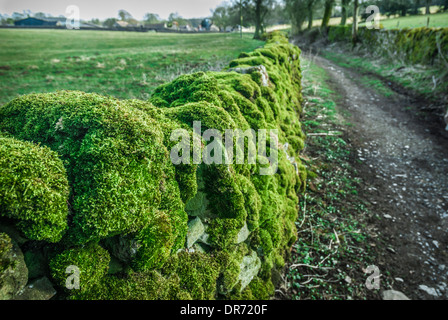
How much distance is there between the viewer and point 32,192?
1633 mm

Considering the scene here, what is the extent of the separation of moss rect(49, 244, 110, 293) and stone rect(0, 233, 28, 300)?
0.18m

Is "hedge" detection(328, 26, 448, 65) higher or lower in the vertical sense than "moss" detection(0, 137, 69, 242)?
higher

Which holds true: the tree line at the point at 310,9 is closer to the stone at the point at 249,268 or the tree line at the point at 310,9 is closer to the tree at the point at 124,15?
the stone at the point at 249,268

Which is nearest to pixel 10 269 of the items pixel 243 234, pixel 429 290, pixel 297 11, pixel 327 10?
pixel 243 234

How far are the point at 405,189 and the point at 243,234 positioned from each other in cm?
609

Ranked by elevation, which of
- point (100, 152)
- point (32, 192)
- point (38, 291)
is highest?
point (100, 152)

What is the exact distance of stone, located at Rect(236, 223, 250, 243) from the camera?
3.38 metres

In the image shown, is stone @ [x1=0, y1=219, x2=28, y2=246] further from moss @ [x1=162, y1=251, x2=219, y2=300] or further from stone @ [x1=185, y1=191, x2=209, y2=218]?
stone @ [x1=185, y1=191, x2=209, y2=218]

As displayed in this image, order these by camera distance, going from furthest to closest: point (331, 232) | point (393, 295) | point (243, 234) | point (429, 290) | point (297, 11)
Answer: point (297, 11)
point (331, 232)
point (429, 290)
point (393, 295)
point (243, 234)

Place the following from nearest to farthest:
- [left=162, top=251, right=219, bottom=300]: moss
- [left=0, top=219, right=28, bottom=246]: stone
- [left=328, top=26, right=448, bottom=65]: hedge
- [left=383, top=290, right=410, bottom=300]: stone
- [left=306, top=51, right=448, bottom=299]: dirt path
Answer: [left=0, top=219, right=28, bottom=246]: stone < [left=162, top=251, right=219, bottom=300]: moss < [left=383, top=290, right=410, bottom=300]: stone < [left=306, top=51, right=448, bottom=299]: dirt path < [left=328, top=26, right=448, bottom=65]: hedge

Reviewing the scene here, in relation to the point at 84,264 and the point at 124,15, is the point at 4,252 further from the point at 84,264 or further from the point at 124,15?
the point at 124,15

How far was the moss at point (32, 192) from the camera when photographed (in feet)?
5.14

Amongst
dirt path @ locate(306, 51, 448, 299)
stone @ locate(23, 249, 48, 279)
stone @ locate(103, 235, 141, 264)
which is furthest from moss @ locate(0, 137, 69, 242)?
dirt path @ locate(306, 51, 448, 299)

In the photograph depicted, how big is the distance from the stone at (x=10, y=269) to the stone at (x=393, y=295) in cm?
524
